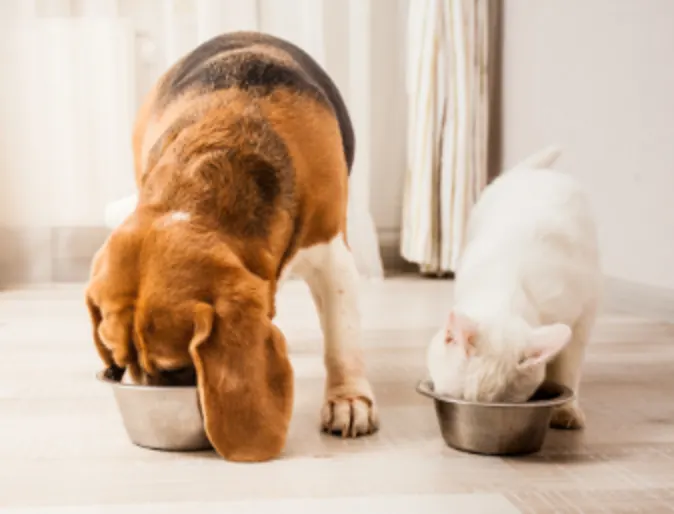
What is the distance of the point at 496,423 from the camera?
4.91ft

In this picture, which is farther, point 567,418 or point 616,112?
point 616,112

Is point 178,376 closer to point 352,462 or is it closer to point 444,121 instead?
point 352,462

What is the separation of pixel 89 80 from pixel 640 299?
256cm

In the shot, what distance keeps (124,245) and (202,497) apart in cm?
40

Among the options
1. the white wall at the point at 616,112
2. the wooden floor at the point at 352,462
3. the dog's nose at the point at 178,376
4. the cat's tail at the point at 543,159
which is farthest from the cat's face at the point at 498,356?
the white wall at the point at 616,112

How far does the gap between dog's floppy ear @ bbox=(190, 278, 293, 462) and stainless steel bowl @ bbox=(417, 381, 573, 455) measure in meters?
0.27

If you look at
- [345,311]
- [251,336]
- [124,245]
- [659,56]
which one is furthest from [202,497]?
[659,56]

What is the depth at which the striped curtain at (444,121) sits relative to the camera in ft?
13.8

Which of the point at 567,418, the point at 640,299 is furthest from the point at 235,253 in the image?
the point at 640,299

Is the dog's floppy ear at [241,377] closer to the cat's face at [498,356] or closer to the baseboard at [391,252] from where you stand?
the cat's face at [498,356]

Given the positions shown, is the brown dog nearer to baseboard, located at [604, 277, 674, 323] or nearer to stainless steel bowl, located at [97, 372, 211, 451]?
stainless steel bowl, located at [97, 372, 211, 451]

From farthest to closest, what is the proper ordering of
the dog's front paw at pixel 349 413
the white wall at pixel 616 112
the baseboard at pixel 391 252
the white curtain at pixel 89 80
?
the baseboard at pixel 391 252
the white curtain at pixel 89 80
the white wall at pixel 616 112
the dog's front paw at pixel 349 413

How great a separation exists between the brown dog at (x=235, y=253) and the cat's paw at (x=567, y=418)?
0.34 meters

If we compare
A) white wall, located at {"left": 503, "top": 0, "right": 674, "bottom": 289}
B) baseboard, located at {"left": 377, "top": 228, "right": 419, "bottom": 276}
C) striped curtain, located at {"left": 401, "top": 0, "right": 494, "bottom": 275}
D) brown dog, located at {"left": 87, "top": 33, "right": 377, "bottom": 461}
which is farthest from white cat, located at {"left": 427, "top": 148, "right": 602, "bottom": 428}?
baseboard, located at {"left": 377, "top": 228, "right": 419, "bottom": 276}
